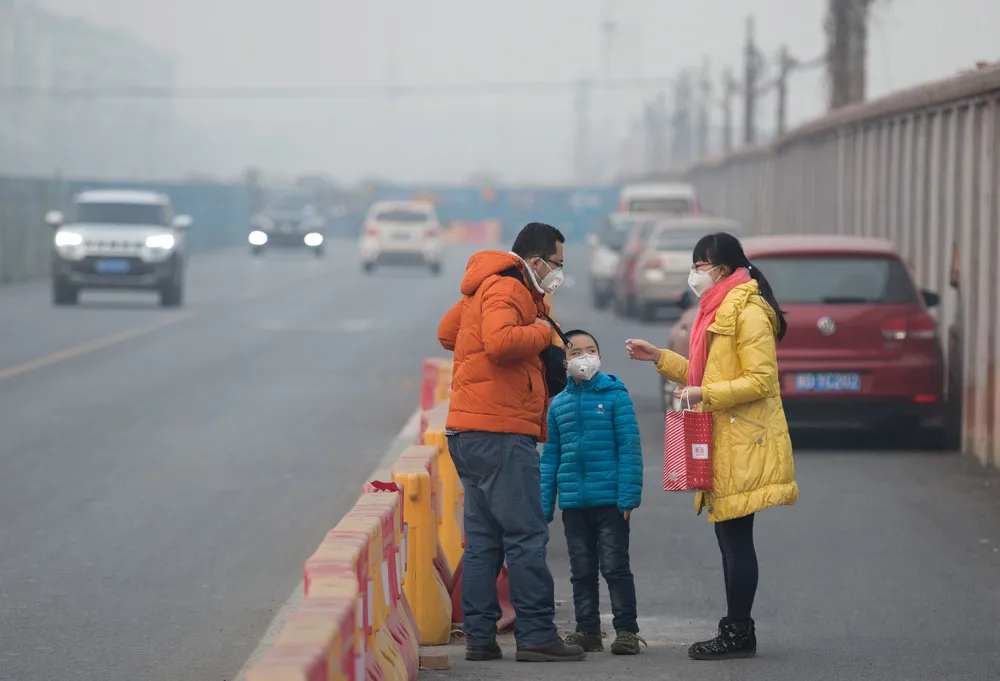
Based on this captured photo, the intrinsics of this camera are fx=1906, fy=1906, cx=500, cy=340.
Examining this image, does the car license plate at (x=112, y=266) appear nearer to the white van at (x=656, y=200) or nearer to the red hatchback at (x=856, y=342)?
the white van at (x=656, y=200)

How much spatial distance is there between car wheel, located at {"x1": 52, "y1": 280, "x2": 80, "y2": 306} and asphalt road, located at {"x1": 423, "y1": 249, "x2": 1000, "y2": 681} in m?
19.7

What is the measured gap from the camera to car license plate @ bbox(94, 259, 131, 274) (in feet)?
102

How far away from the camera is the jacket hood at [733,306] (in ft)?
22.7

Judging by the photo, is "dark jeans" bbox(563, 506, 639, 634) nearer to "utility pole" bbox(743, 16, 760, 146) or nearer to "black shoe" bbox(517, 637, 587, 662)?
"black shoe" bbox(517, 637, 587, 662)

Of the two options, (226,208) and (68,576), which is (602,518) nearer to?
(68,576)

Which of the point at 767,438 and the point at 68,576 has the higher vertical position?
the point at 767,438

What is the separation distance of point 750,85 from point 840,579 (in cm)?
4925

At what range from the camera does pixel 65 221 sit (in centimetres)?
3175

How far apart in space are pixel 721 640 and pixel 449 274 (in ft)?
132

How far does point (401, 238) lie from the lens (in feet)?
150

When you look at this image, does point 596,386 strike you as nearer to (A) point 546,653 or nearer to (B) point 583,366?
(B) point 583,366

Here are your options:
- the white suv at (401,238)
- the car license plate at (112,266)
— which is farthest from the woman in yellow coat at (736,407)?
the white suv at (401,238)

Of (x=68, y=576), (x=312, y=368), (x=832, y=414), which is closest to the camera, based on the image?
(x=68, y=576)

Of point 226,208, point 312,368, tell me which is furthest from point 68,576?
point 226,208
